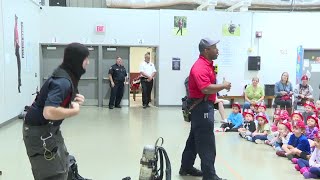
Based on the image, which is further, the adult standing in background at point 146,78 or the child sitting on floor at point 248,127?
the adult standing in background at point 146,78

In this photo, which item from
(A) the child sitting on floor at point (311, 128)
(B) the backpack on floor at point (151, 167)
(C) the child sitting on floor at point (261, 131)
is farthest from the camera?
(C) the child sitting on floor at point (261, 131)

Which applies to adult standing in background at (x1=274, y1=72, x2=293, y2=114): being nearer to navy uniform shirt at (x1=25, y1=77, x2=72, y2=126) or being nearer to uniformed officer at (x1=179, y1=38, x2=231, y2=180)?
uniformed officer at (x1=179, y1=38, x2=231, y2=180)

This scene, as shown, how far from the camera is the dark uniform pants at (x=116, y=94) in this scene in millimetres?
11406

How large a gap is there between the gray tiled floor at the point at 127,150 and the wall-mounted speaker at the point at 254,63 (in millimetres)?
3918

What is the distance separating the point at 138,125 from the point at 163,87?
3814 millimetres

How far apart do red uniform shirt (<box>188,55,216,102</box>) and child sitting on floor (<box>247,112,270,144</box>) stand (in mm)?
2916

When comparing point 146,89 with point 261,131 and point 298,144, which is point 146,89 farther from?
point 298,144

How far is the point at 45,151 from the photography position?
103 inches

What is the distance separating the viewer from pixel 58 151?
8.81ft

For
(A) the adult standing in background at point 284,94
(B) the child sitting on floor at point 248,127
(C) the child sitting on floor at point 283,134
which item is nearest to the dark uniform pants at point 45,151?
(C) the child sitting on floor at point 283,134

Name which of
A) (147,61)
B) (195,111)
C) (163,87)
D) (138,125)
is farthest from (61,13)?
(195,111)

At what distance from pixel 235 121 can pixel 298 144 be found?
8.30 ft

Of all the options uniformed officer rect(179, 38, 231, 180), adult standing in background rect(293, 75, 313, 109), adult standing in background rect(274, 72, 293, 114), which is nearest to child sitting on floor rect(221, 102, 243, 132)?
adult standing in background rect(274, 72, 293, 114)

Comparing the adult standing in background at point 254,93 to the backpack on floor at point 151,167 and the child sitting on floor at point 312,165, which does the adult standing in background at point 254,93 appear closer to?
the child sitting on floor at point 312,165
